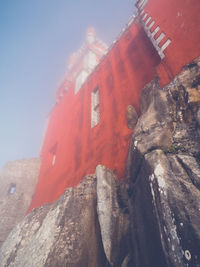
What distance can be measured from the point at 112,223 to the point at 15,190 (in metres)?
9.17

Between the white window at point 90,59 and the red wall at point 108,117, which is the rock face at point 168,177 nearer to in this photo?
the red wall at point 108,117

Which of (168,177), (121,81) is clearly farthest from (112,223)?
(121,81)

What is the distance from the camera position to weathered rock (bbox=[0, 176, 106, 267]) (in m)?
2.99

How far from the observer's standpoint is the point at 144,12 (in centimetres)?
631

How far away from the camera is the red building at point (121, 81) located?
14.3 feet

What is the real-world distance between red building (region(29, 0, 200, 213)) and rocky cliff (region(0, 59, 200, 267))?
2.57ft

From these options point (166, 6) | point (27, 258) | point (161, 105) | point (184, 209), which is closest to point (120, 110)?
point (161, 105)

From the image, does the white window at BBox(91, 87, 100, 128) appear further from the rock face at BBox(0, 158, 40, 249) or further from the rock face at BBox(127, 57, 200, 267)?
the rock face at BBox(0, 158, 40, 249)

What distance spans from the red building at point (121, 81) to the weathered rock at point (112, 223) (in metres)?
0.73

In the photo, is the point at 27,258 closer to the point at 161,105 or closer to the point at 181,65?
the point at 161,105

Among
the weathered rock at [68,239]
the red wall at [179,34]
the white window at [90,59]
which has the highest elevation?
the white window at [90,59]

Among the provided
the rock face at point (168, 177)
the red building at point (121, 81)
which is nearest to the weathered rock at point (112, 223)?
the rock face at point (168, 177)

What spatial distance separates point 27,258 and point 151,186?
2.89 meters

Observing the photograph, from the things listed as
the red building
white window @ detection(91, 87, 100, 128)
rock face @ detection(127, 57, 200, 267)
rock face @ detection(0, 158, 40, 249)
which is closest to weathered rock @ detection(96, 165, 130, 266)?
rock face @ detection(127, 57, 200, 267)
